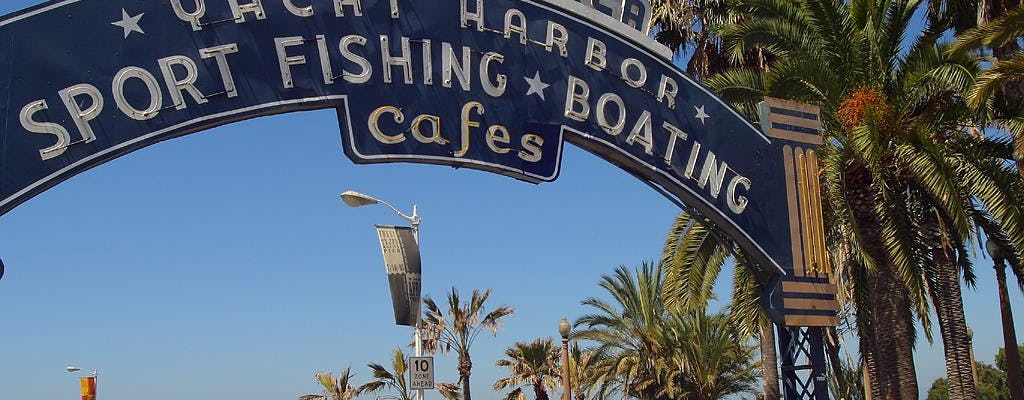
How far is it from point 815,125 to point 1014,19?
447 centimetres

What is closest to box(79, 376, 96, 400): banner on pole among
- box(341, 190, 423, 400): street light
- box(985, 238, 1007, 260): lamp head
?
box(341, 190, 423, 400): street light

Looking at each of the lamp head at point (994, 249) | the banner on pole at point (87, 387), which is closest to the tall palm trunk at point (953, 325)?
the lamp head at point (994, 249)

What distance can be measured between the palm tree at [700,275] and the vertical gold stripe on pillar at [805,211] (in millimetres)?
3508

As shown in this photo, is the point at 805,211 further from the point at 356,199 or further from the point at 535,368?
the point at 535,368

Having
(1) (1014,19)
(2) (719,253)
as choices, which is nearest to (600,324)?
(2) (719,253)

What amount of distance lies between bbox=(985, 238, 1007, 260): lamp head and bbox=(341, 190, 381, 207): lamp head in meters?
10.7

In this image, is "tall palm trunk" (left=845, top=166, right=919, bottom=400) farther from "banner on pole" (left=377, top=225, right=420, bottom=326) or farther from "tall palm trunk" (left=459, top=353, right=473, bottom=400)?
"tall palm trunk" (left=459, top=353, right=473, bottom=400)

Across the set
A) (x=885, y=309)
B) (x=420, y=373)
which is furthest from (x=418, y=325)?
(x=885, y=309)

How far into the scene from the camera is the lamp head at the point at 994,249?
18891mm

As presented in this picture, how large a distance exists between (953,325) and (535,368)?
61.5 feet

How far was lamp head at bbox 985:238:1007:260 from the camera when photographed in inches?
744

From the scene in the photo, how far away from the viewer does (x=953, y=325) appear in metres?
20.5

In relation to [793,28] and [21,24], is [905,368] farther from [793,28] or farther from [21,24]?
[21,24]

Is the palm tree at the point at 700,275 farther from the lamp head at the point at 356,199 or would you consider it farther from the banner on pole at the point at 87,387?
the banner on pole at the point at 87,387
